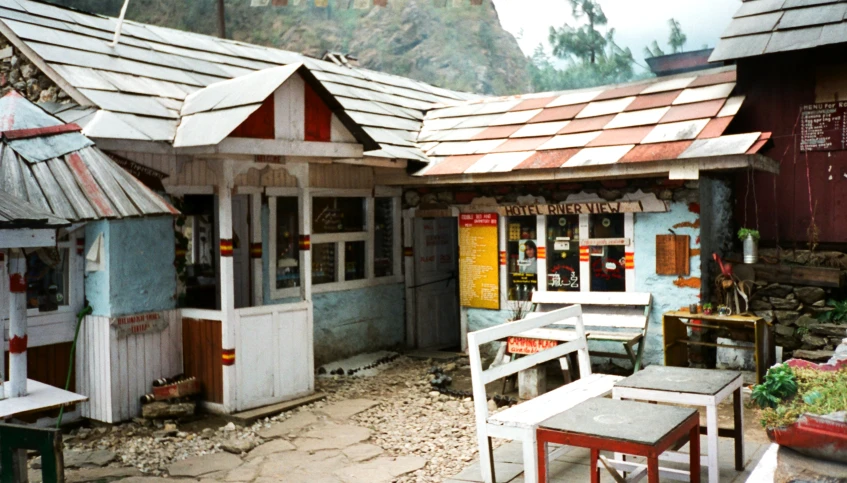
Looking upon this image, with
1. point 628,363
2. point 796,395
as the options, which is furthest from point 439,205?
point 796,395

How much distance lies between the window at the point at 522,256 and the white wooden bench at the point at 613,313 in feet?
1.47

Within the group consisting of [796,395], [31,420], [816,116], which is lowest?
[31,420]

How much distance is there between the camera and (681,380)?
4.95m

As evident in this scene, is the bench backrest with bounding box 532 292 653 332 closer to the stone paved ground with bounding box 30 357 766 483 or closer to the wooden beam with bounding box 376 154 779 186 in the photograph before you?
the wooden beam with bounding box 376 154 779 186

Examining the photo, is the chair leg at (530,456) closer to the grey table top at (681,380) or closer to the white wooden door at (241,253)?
the grey table top at (681,380)

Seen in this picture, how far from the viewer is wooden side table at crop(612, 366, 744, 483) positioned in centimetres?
462

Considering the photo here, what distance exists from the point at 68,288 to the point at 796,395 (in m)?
6.76

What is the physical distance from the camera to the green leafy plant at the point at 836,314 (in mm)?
8367

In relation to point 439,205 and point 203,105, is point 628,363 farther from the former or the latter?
point 203,105

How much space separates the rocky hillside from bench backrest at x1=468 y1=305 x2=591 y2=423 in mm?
35129

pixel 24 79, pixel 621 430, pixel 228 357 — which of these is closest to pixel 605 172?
pixel 228 357

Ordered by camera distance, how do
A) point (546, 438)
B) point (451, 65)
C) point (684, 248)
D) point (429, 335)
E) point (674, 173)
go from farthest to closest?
point (451, 65)
point (429, 335)
point (684, 248)
point (674, 173)
point (546, 438)

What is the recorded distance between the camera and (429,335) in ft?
37.8

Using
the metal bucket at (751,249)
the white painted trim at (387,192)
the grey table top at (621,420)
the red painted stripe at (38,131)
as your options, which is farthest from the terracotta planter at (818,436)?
the white painted trim at (387,192)
